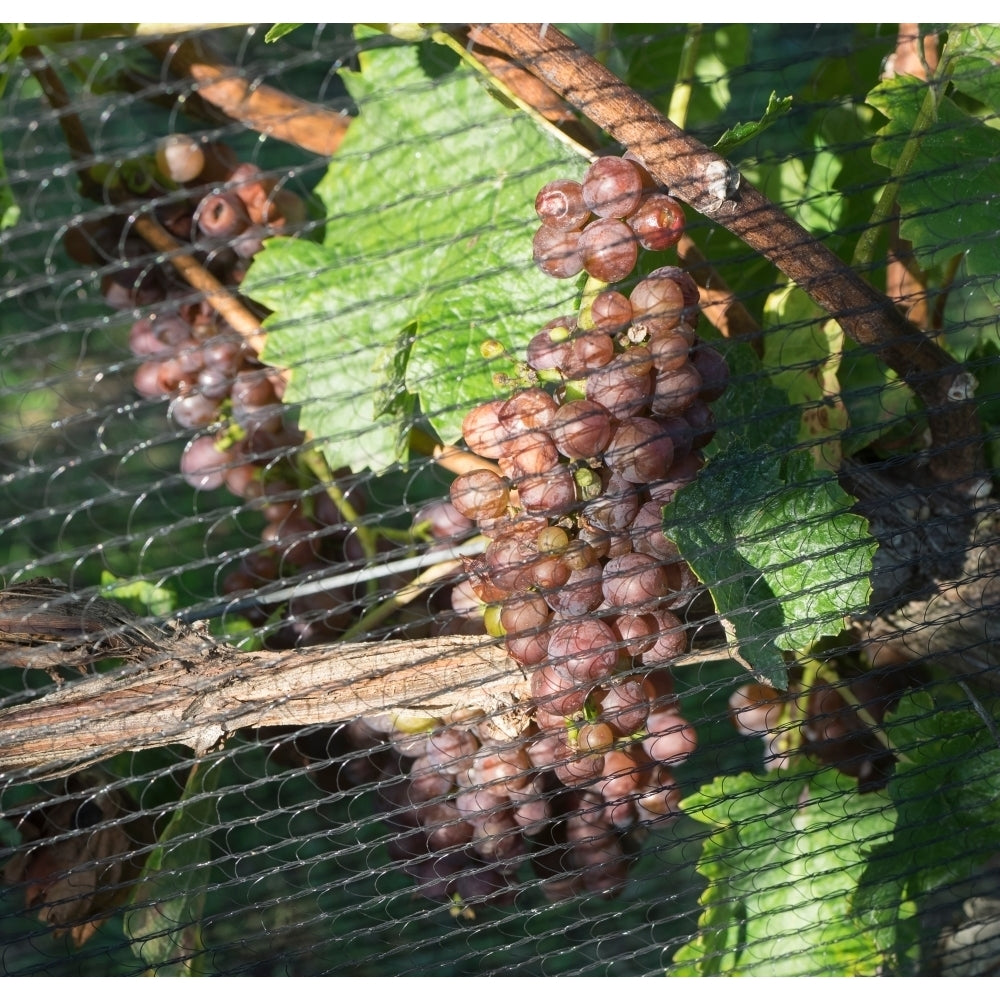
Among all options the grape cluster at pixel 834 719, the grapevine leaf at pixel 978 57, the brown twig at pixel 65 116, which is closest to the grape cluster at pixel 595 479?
the grape cluster at pixel 834 719

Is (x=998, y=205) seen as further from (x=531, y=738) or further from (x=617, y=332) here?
(x=531, y=738)

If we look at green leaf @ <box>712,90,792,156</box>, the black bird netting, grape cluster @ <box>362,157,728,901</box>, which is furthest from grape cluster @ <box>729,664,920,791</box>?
green leaf @ <box>712,90,792,156</box>

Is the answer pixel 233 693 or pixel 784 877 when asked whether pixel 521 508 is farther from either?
pixel 784 877

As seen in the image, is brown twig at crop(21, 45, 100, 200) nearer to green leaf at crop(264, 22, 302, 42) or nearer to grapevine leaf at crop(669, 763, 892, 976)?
green leaf at crop(264, 22, 302, 42)

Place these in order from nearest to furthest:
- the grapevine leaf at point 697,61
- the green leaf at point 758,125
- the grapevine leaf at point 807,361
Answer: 1. the green leaf at point 758,125
2. the grapevine leaf at point 807,361
3. the grapevine leaf at point 697,61

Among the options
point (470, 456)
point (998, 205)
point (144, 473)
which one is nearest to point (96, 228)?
point (144, 473)

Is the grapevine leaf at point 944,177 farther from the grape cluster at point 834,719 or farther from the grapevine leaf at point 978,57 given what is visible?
the grape cluster at point 834,719
